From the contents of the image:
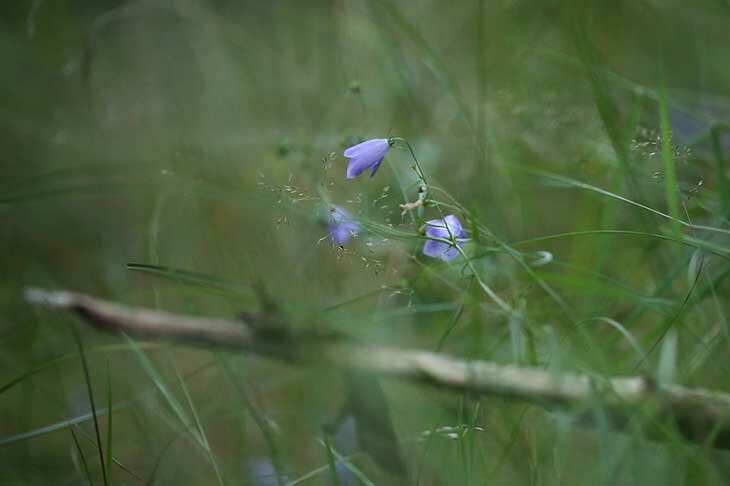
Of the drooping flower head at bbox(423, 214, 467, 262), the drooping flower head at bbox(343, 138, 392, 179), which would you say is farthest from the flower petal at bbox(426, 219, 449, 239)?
the drooping flower head at bbox(343, 138, 392, 179)

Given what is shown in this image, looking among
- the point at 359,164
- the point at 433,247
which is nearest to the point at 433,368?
the point at 433,247

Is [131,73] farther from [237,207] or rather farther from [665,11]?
[665,11]

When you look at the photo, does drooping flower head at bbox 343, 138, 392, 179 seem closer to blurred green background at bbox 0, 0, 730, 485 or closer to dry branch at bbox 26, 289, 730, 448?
blurred green background at bbox 0, 0, 730, 485

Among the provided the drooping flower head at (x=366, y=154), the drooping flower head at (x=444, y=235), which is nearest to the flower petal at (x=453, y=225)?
the drooping flower head at (x=444, y=235)

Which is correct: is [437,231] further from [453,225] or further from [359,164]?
[359,164]

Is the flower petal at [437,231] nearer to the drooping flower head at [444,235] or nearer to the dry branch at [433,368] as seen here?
the drooping flower head at [444,235]

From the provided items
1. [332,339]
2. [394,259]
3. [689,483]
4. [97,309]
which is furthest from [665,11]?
[97,309]

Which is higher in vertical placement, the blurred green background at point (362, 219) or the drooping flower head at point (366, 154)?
the drooping flower head at point (366, 154)
